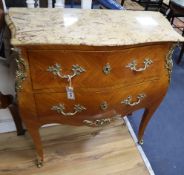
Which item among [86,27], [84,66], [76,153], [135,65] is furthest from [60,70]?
[76,153]

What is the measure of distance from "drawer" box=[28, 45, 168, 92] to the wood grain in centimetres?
58

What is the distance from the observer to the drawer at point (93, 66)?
2.64 feet

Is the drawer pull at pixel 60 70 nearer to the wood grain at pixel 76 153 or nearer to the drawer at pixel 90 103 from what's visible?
the drawer at pixel 90 103

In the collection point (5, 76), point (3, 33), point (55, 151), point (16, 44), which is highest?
point (16, 44)

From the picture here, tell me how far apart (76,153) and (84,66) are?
0.69 metres

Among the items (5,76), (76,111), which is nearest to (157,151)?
(76,111)

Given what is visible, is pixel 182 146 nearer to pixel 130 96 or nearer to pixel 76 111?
pixel 130 96

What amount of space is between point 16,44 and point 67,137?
849 millimetres

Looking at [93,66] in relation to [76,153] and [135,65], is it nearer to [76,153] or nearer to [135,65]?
[135,65]

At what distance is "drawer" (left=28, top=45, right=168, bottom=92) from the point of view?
31.7 inches

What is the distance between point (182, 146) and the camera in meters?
1.45

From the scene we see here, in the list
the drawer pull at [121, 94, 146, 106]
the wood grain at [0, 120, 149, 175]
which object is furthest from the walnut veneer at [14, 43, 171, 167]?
the wood grain at [0, 120, 149, 175]

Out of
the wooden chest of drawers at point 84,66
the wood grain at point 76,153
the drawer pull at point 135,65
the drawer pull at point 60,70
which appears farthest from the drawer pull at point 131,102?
the wood grain at point 76,153

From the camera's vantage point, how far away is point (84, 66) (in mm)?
Result: 840
